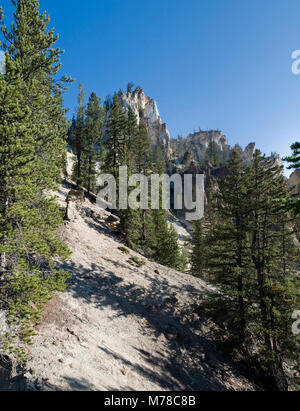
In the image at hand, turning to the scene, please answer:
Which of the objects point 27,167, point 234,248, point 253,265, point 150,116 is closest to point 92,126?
point 234,248

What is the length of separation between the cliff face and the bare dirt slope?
406 ft

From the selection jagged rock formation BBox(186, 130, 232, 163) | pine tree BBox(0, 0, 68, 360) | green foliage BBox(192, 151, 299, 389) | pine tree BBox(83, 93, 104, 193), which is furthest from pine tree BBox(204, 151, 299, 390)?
jagged rock formation BBox(186, 130, 232, 163)

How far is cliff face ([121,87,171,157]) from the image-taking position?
140m

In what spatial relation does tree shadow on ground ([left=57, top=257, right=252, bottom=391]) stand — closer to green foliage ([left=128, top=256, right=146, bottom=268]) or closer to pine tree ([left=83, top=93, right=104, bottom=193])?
green foliage ([left=128, top=256, right=146, bottom=268])

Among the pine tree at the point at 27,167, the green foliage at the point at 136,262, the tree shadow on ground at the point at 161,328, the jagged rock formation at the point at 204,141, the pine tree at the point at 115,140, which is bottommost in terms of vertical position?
the tree shadow on ground at the point at 161,328

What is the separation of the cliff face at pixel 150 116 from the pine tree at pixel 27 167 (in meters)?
128

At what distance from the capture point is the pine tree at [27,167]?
700 centimetres

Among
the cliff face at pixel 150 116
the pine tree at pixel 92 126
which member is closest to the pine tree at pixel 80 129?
the pine tree at pixel 92 126

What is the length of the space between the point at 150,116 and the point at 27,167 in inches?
6377

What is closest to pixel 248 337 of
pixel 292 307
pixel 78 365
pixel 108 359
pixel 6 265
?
pixel 292 307

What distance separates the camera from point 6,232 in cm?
689

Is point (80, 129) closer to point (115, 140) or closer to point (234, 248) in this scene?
point (115, 140)

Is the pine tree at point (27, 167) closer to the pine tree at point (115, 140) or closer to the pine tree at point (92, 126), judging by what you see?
the pine tree at point (115, 140)

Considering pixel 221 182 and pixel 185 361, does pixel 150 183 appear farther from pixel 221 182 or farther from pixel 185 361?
pixel 185 361
